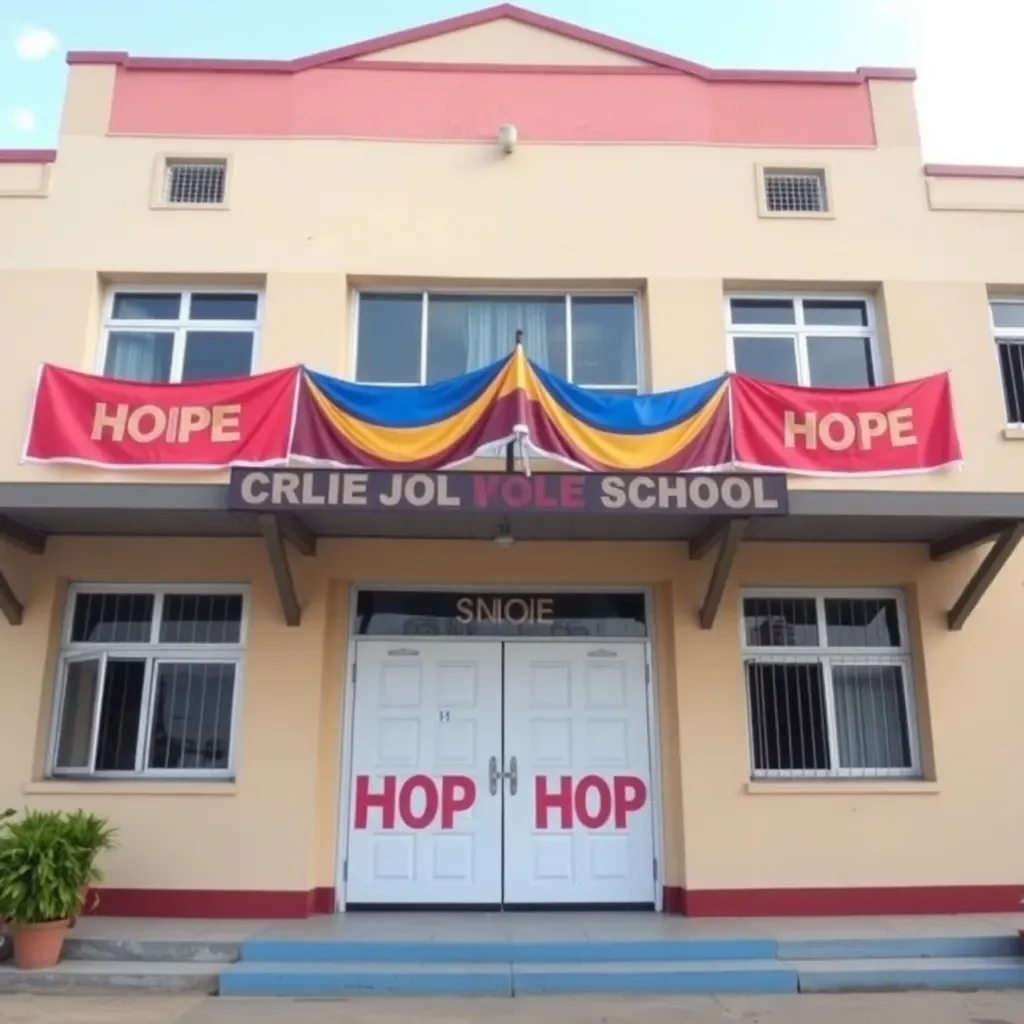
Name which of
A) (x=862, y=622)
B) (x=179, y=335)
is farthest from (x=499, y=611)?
(x=179, y=335)

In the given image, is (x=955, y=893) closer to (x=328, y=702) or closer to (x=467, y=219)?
(x=328, y=702)

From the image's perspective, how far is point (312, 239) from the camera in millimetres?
8742

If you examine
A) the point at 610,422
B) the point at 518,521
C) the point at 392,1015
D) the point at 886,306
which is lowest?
the point at 392,1015

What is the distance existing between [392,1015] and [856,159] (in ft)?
28.1

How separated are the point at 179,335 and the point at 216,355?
41 cm

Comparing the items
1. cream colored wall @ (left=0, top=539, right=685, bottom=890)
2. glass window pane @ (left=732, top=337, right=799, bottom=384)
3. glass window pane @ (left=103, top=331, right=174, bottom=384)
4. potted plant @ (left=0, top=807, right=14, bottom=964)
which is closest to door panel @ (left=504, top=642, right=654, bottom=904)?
cream colored wall @ (left=0, top=539, right=685, bottom=890)

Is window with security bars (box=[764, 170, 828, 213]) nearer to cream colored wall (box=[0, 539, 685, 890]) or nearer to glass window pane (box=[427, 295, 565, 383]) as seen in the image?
glass window pane (box=[427, 295, 565, 383])

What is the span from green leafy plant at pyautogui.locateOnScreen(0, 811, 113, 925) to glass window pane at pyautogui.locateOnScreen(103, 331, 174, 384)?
395 cm

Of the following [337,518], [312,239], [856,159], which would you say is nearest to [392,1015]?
[337,518]

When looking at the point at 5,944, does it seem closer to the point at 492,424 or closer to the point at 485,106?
the point at 492,424

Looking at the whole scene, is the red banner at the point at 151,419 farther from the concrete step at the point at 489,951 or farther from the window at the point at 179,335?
the concrete step at the point at 489,951

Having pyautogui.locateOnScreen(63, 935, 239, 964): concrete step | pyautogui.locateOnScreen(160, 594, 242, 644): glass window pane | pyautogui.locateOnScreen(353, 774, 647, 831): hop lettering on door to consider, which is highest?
pyautogui.locateOnScreen(160, 594, 242, 644): glass window pane

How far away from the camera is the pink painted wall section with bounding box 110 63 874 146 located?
9.17 metres

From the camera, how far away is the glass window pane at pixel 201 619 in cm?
814
